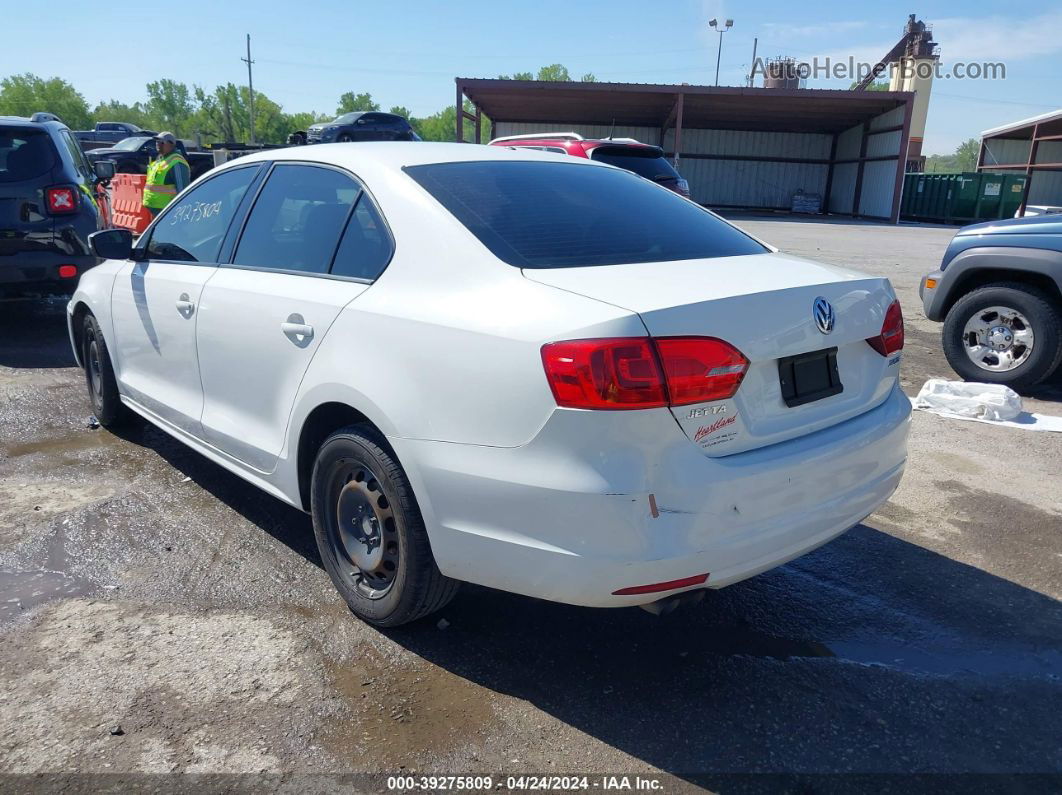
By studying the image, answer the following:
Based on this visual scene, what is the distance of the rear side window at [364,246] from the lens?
9.48ft

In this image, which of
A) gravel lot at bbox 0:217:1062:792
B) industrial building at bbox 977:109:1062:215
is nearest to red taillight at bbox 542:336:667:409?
gravel lot at bbox 0:217:1062:792

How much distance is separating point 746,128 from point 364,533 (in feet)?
121

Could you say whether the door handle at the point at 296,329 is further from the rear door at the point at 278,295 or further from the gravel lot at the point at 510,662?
the gravel lot at the point at 510,662

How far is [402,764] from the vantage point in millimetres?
2334

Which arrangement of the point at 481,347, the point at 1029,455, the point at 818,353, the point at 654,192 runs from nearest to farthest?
the point at 481,347 → the point at 818,353 → the point at 654,192 → the point at 1029,455

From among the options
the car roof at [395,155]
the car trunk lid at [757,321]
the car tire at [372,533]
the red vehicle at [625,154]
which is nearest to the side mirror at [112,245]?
the car roof at [395,155]

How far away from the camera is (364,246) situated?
2.98 metres

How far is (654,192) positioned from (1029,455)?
3.17m

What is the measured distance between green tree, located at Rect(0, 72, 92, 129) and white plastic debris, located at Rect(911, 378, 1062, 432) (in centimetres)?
11661

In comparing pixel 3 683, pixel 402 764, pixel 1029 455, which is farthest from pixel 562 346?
pixel 1029 455

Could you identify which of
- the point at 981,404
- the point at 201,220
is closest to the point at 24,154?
the point at 201,220

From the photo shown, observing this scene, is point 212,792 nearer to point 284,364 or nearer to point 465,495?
point 465,495

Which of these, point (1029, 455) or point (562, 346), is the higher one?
point (562, 346)

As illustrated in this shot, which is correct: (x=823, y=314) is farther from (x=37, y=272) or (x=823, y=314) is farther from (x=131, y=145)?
(x=131, y=145)
